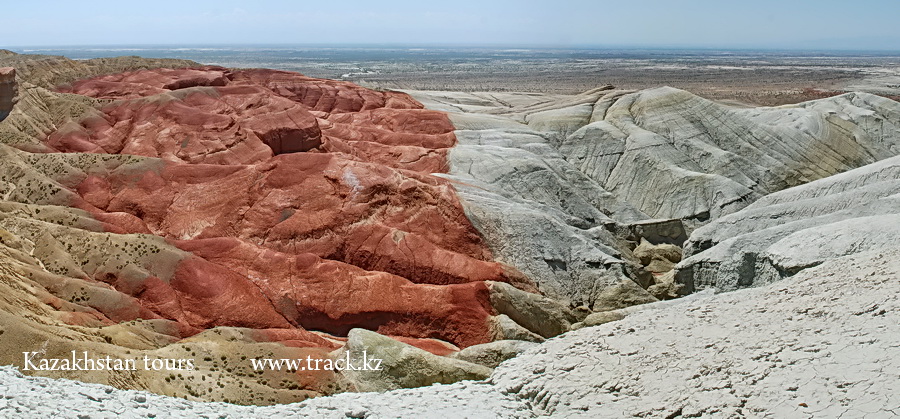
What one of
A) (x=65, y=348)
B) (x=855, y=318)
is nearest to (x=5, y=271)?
(x=65, y=348)

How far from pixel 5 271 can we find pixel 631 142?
4118 cm

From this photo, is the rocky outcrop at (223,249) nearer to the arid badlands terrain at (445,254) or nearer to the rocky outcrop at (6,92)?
the arid badlands terrain at (445,254)

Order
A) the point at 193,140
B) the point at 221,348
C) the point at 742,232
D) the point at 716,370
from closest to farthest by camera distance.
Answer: the point at 716,370 → the point at 221,348 → the point at 742,232 → the point at 193,140

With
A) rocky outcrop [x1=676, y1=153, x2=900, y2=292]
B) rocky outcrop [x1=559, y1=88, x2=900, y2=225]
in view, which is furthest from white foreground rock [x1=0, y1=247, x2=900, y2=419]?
rocky outcrop [x1=559, y1=88, x2=900, y2=225]

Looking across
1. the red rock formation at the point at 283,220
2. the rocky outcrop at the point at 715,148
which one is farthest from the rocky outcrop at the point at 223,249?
the rocky outcrop at the point at 715,148

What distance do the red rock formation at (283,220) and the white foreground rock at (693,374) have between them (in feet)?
20.4

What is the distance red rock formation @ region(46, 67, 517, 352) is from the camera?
83.4ft

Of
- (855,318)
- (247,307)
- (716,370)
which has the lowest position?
(247,307)

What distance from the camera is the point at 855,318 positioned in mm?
16031

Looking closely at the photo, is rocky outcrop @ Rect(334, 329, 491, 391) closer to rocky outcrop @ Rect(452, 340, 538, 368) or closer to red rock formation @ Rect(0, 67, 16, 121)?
rocky outcrop @ Rect(452, 340, 538, 368)

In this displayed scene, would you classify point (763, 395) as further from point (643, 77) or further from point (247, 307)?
point (643, 77)

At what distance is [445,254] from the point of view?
30.0 meters

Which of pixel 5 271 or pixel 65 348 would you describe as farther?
pixel 5 271

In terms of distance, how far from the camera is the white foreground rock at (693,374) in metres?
13.4
